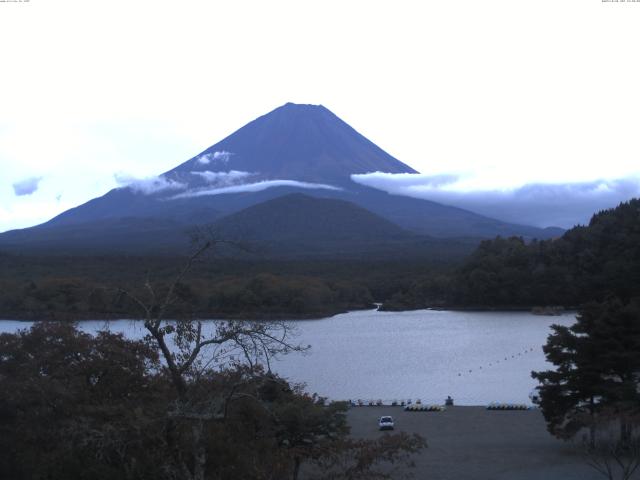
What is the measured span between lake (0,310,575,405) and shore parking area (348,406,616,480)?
2.12 metres

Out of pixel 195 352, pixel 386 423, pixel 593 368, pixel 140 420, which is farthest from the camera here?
pixel 386 423

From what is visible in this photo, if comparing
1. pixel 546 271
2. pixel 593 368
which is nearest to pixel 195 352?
pixel 593 368

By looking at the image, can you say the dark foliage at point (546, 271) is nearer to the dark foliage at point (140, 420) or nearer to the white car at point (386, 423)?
the white car at point (386, 423)

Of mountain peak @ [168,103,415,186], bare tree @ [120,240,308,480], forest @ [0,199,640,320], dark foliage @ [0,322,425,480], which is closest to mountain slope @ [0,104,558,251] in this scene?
mountain peak @ [168,103,415,186]

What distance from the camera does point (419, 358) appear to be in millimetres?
23766

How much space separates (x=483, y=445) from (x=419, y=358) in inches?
466

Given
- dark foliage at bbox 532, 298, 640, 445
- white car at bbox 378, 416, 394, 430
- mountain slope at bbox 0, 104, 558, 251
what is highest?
mountain slope at bbox 0, 104, 558, 251

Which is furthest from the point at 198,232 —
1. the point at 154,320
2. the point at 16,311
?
the point at 16,311

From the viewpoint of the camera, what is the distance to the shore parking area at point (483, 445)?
33.4 feet

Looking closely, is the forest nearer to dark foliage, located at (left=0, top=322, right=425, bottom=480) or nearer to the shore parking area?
the shore parking area

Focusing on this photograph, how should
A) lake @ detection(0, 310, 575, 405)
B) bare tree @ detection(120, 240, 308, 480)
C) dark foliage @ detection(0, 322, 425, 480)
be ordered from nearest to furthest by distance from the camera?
bare tree @ detection(120, 240, 308, 480)
dark foliage @ detection(0, 322, 425, 480)
lake @ detection(0, 310, 575, 405)

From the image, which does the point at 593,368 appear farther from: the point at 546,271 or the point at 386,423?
the point at 546,271

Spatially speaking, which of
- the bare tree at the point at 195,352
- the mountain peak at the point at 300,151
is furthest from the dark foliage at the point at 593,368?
the mountain peak at the point at 300,151

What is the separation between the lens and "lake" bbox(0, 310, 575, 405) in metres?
18.5
